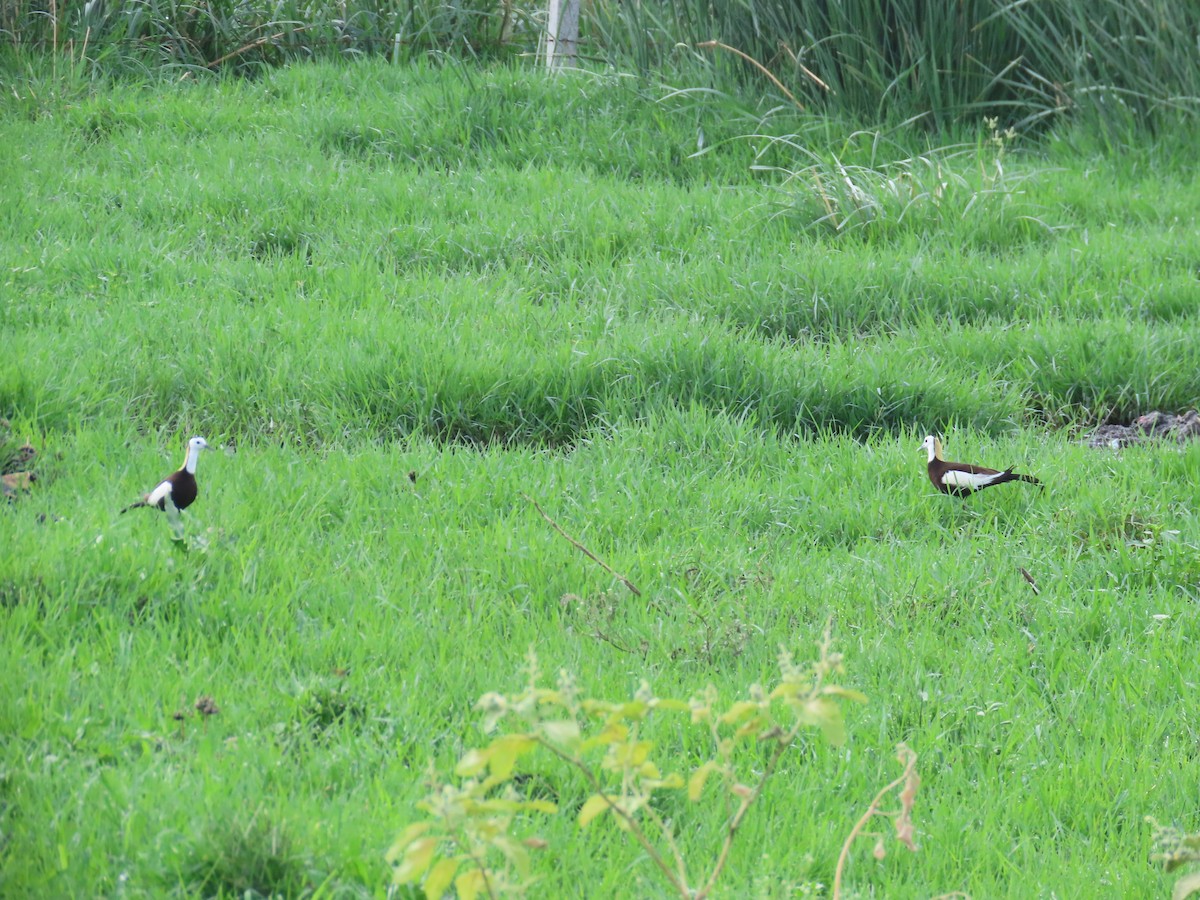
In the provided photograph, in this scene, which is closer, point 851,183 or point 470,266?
point 470,266

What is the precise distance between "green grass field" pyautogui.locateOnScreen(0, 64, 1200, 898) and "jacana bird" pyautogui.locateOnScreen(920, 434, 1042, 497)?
8 centimetres

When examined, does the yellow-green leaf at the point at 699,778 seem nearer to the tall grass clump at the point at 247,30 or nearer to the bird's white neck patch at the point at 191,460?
the bird's white neck patch at the point at 191,460

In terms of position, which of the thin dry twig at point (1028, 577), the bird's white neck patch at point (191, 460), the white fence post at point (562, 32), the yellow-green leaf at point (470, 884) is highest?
the white fence post at point (562, 32)

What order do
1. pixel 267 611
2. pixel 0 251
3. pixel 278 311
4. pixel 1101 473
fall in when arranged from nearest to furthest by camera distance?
pixel 267 611 → pixel 1101 473 → pixel 278 311 → pixel 0 251

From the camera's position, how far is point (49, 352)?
454 cm

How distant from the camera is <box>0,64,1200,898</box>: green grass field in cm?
260

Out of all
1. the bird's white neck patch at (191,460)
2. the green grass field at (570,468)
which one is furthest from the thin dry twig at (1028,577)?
the bird's white neck patch at (191,460)

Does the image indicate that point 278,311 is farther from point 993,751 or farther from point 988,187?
point 988,187

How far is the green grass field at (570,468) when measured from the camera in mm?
2598

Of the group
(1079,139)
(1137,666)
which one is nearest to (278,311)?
(1137,666)

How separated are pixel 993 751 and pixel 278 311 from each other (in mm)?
3412

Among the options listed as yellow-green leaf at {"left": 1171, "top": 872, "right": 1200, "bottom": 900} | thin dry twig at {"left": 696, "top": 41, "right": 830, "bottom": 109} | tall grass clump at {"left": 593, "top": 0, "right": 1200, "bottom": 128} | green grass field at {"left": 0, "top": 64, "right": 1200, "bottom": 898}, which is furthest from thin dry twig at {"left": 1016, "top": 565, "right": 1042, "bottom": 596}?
tall grass clump at {"left": 593, "top": 0, "right": 1200, "bottom": 128}

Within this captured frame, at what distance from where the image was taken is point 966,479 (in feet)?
13.3

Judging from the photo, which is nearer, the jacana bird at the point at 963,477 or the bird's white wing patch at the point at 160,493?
the bird's white wing patch at the point at 160,493
